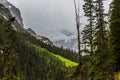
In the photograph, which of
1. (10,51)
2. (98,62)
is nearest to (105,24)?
(98,62)

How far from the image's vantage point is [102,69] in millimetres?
43750

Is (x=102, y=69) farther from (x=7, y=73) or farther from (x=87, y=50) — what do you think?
(x=7, y=73)

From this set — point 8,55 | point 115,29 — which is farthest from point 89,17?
point 8,55

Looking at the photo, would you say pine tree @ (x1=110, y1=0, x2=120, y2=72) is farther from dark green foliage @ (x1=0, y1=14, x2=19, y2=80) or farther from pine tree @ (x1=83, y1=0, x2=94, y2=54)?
dark green foliage @ (x1=0, y1=14, x2=19, y2=80)

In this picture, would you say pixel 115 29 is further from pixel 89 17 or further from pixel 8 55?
pixel 8 55

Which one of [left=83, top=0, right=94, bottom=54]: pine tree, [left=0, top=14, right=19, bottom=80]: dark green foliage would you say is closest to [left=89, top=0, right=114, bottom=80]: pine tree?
[left=83, top=0, right=94, bottom=54]: pine tree

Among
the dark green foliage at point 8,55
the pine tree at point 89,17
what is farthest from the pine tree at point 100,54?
the dark green foliage at point 8,55

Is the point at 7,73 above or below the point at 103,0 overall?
below

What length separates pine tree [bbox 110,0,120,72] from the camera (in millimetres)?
50500

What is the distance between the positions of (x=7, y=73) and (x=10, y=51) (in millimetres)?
3194

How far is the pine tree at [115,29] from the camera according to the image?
166ft

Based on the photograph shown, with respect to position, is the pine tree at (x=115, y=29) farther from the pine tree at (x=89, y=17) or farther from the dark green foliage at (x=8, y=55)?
the dark green foliage at (x=8, y=55)

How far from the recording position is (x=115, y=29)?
5191cm

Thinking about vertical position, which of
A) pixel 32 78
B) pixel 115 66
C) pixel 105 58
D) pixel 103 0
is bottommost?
pixel 32 78
